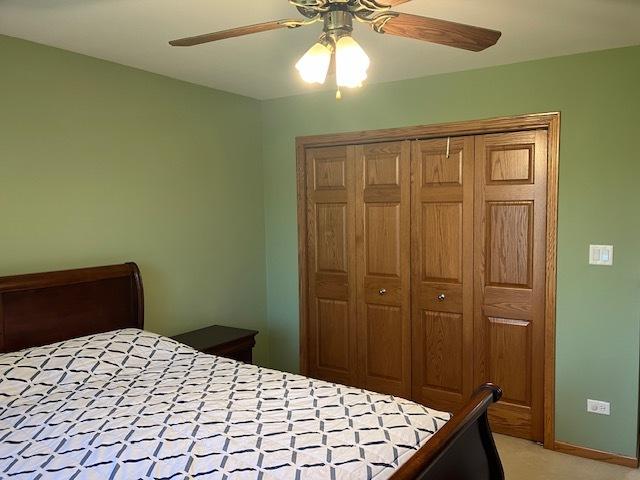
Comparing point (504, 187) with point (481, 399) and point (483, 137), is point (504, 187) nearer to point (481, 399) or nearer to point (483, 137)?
point (483, 137)

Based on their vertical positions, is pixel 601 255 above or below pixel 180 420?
above

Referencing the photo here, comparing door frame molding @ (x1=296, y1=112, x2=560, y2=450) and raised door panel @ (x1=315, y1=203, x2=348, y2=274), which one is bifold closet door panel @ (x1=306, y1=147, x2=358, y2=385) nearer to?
raised door panel @ (x1=315, y1=203, x2=348, y2=274)

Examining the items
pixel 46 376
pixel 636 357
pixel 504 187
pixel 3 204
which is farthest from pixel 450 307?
pixel 3 204

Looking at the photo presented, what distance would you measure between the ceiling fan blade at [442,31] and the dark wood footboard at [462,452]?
1221 mm

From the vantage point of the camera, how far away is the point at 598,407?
2994 millimetres

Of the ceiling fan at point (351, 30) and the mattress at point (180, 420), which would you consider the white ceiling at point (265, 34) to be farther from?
the mattress at point (180, 420)

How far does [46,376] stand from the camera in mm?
2297

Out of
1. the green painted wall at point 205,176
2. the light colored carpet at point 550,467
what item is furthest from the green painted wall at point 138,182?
the light colored carpet at point 550,467

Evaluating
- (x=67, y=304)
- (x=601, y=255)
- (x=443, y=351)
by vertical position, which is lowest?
(x=443, y=351)

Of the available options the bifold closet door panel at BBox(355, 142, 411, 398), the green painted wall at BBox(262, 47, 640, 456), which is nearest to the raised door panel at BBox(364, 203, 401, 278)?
the bifold closet door panel at BBox(355, 142, 411, 398)

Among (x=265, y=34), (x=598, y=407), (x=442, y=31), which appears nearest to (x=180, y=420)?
(x=442, y=31)

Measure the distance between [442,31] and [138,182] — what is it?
2.14m

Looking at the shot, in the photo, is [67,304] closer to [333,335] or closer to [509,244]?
[333,335]

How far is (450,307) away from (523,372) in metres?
0.59
